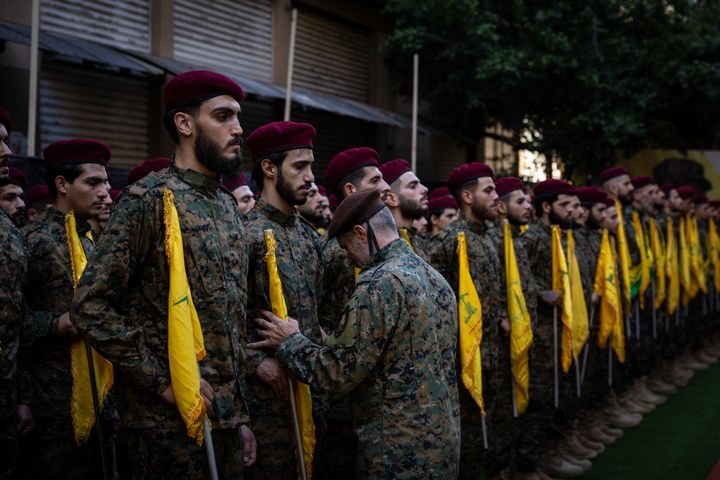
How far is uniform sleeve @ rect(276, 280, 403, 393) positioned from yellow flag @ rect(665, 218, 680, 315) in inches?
327

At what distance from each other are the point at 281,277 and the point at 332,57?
1085 centimetres

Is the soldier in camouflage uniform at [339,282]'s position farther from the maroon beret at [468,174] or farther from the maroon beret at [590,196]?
the maroon beret at [590,196]

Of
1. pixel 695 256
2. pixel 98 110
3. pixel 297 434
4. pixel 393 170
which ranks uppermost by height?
pixel 98 110

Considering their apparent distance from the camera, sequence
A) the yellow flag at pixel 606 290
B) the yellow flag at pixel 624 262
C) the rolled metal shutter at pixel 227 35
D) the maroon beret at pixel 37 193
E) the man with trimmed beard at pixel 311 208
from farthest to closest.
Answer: the rolled metal shutter at pixel 227 35, the yellow flag at pixel 624 262, the yellow flag at pixel 606 290, the maroon beret at pixel 37 193, the man with trimmed beard at pixel 311 208

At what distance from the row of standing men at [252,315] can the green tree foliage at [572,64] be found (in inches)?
312

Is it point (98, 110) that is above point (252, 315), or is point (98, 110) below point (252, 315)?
above

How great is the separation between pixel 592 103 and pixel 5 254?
38.3ft

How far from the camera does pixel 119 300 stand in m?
2.94

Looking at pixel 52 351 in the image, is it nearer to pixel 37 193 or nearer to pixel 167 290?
pixel 167 290

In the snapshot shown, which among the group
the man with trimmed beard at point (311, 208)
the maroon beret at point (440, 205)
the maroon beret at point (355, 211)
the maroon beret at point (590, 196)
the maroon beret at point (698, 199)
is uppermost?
the maroon beret at point (698, 199)

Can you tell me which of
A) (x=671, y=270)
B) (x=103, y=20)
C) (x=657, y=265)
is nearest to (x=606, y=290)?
(x=657, y=265)

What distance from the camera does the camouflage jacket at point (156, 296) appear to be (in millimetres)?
2818

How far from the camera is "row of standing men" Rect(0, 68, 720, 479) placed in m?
2.93

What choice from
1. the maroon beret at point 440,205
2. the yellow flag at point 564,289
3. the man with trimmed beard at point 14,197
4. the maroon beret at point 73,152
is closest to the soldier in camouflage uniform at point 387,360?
the maroon beret at point 73,152
